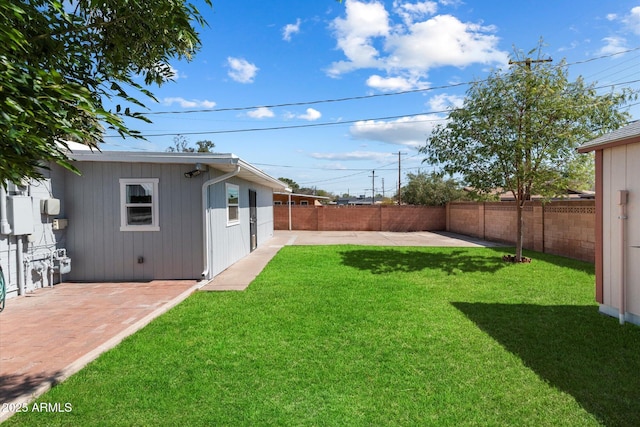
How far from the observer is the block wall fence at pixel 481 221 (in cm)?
979

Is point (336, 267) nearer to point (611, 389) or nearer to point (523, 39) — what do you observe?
point (611, 389)

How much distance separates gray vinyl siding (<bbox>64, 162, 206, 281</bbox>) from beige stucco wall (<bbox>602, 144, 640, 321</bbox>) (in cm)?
696

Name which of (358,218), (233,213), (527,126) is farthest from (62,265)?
(358,218)

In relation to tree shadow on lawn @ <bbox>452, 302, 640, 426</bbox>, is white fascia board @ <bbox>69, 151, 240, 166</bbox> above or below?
above

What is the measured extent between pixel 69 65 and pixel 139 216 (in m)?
5.47

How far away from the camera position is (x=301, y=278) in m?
7.44

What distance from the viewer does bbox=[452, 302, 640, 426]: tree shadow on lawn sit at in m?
2.77

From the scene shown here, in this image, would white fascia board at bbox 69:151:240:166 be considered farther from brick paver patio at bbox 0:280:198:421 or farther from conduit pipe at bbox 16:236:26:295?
brick paver patio at bbox 0:280:198:421

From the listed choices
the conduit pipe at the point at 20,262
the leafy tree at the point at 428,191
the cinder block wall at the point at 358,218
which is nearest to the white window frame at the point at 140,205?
the conduit pipe at the point at 20,262

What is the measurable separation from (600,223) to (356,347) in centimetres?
416

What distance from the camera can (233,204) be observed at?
31.3 feet

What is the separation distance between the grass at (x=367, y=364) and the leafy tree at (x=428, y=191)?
1965 cm

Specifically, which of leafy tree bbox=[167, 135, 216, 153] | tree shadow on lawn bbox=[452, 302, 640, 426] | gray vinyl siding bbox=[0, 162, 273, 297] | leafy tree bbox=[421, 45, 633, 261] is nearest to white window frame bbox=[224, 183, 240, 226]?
gray vinyl siding bbox=[0, 162, 273, 297]

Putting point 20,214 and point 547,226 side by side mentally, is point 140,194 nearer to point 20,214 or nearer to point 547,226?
point 20,214
